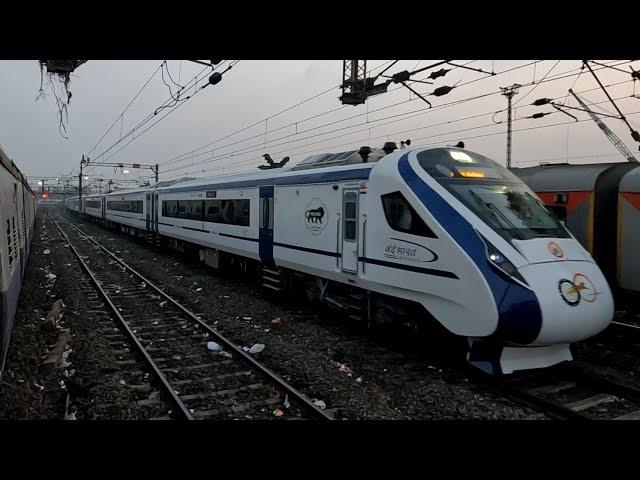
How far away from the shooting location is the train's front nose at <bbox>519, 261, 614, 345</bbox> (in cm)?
555

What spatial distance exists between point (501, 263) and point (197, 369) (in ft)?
13.5

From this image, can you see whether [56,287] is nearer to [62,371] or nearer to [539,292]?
[62,371]

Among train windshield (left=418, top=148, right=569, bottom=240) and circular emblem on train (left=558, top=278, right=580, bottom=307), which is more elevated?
train windshield (left=418, top=148, right=569, bottom=240)

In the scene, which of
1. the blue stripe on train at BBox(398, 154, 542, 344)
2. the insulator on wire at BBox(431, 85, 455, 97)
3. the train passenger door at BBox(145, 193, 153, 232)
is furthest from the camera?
the train passenger door at BBox(145, 193, 153, 232)

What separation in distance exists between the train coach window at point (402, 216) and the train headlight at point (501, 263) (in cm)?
79

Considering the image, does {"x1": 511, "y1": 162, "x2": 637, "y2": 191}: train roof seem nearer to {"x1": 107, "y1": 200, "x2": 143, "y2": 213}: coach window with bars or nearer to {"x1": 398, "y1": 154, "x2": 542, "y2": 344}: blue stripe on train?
{"x1": 398, "y1": 154, "x2": 542, "y2": 344}: blue stripe on train

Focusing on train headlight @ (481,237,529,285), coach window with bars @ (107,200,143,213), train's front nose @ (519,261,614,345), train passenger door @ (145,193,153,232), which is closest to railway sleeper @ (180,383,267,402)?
train headlight @ (481,237,529,285)

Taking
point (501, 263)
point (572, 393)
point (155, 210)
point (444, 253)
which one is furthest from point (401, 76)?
point (155, 210)

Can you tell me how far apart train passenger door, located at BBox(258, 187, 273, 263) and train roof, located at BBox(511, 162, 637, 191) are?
5.70 meters

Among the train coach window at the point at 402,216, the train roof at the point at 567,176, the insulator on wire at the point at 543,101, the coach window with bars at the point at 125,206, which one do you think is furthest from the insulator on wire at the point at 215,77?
the coach window with bars at the point at 125,206

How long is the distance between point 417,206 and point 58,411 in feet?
15.9
